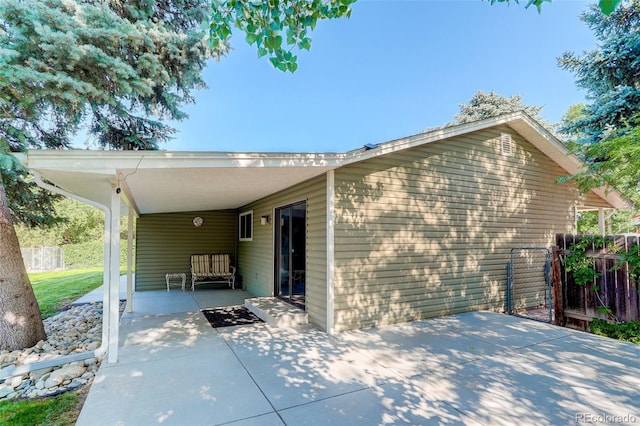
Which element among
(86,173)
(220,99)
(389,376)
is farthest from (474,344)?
(220,99)

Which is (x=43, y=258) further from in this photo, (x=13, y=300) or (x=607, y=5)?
(x=607, y=5)

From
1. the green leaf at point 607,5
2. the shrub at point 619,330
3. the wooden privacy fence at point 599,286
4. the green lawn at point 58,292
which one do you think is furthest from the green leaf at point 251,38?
the green lawn at point 58,292

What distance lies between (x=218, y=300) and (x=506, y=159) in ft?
23.0

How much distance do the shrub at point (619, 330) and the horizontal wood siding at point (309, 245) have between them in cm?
423

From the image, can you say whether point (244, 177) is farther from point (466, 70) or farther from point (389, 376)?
point (466, 70)

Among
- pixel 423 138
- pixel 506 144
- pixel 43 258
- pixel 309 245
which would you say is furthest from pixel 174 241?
pixel 43 258

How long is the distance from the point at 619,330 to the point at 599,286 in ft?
2.17

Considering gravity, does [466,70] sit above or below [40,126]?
above

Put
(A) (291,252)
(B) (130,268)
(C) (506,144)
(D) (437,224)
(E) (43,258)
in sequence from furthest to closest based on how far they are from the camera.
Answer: (E) (43,258), (C) (506,144), (A) (291,252), (B) (130,268), (D) (437,224)

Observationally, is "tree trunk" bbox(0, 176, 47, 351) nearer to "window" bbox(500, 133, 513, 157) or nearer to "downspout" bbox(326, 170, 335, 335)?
"downspout" bbox(326, 170, 335, 335)

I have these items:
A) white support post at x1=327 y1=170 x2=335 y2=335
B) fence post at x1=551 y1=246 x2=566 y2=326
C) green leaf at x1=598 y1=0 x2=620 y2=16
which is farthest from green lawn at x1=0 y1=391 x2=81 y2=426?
fence post at x1=551 y1=246 x2=566 y2=326

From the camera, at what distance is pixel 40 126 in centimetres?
655

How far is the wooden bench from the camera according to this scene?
8.99 meters

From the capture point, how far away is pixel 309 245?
18.2ft
